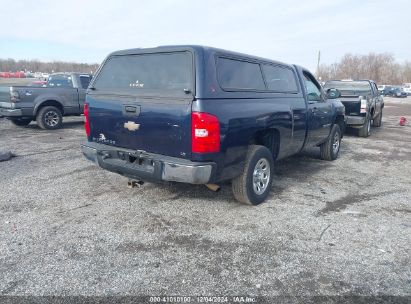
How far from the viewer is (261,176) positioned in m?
4.60

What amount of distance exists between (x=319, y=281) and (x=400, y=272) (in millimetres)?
779

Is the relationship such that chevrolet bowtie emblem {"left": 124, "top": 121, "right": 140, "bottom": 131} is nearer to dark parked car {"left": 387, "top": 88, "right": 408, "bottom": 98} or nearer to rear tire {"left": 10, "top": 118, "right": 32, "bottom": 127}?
rear tire {"left": 10, "top": 118, "right": 32, "bottom": 127}

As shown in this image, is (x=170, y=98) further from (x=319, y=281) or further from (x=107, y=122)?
(x=319, y=281)

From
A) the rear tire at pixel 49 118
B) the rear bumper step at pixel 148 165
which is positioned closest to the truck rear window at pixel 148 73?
the rear bumper step at pixel 148 165

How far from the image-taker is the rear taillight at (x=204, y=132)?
3479 millimetres

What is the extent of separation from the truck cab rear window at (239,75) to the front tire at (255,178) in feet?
2.64

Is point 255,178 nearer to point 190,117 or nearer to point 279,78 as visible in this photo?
point 190,117

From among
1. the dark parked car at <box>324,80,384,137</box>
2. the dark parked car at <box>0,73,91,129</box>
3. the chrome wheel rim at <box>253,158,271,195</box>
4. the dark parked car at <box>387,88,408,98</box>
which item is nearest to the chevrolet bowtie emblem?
the chrome wheel rim at <box>253,158,271,195</box>

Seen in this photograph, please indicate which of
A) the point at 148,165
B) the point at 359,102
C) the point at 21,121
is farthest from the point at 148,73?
the point at 21,121

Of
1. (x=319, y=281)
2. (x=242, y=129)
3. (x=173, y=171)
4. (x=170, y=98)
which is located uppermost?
(x=170, y=98)

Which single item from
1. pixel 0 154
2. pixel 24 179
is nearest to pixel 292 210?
pixel 24 179

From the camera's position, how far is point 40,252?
10.6 feet

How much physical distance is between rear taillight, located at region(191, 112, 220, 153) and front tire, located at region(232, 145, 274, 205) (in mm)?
811

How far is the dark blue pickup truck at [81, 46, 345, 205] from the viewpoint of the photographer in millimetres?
3592
